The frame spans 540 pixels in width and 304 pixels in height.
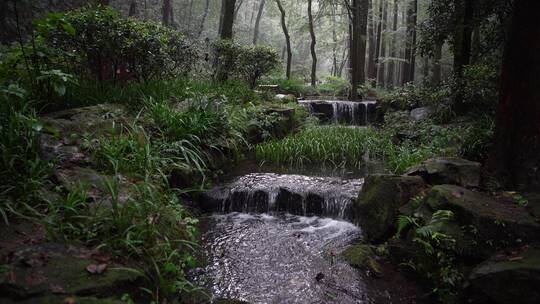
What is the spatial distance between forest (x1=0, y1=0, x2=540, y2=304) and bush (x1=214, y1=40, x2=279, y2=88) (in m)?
2.36

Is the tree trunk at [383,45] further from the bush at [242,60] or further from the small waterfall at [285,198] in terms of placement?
the small waterfall at [285,198]

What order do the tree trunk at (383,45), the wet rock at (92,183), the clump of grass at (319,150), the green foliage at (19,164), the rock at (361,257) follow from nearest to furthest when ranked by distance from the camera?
the green foliage at (19,164), the wet rock at (92,183), the rock at (361,257), the clump of grass at (319,150), the tree trunk at (383,45)

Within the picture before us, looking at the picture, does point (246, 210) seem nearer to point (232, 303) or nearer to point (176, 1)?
point (232, 303)

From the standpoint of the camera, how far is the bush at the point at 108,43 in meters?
5.59

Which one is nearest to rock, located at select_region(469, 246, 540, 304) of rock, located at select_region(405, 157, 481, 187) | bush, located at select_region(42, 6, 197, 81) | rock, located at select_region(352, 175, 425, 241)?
rock, located at select_region(352, 175, 425, 241)

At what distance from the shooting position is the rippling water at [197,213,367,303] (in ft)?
11.8

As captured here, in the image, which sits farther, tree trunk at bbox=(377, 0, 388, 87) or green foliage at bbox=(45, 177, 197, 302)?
tree trunk at bbox=(377, 0, 388, 87)

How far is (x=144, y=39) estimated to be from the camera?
6.38 meters

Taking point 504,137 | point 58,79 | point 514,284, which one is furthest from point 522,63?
point 58,79

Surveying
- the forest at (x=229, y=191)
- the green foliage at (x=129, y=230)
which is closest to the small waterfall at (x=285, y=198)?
the forest at (x=229, y=191)

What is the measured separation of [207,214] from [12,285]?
3.49 meters

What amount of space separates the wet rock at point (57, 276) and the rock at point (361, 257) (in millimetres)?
2466

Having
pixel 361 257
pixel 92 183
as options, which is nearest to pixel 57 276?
pixel 92 183

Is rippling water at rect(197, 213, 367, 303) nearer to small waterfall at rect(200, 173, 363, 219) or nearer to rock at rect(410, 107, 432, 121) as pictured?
small waterfall at rect(200, 173, 363, 219)
